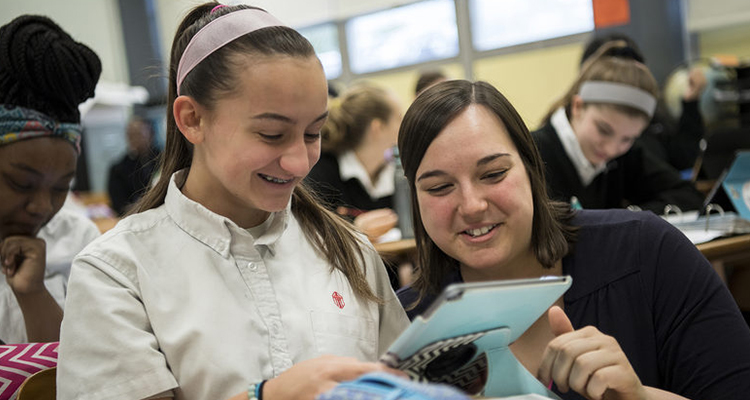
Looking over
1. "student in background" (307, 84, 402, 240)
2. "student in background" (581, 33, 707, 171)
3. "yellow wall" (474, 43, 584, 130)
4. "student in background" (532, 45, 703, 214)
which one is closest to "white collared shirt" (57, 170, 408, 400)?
"student in background" (532, 45, 703, 214)

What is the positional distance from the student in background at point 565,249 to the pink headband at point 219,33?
368 mm

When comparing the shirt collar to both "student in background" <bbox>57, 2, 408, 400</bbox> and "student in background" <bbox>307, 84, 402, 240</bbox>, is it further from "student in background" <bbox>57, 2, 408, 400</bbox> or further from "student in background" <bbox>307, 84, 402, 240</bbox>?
"student in background" <bbox>307, 84, 402, 240</bbox>

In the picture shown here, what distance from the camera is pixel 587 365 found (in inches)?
37.7

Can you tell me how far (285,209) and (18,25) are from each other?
2.64ft

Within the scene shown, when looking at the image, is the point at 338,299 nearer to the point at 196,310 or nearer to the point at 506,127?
the point at 196,310

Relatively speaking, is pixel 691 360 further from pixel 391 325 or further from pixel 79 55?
pixel 79 55

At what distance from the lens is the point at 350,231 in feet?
4.37

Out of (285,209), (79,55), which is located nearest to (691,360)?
(285,209)

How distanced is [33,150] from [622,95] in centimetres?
212

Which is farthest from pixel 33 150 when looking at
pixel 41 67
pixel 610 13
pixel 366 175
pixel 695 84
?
pixel 610 13

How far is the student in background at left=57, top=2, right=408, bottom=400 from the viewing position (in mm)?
998

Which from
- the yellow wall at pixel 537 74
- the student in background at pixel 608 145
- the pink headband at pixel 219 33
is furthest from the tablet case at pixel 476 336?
the yellow wall at pixel 537 74

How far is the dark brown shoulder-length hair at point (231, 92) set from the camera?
3.61ft

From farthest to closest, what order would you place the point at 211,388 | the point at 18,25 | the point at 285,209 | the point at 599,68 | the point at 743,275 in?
the point at 599,68
the point at 743,275
the point at 18,25
the point at 285,209
the point at 211,388
